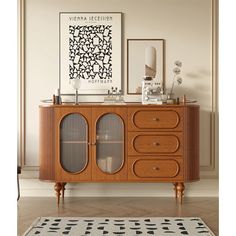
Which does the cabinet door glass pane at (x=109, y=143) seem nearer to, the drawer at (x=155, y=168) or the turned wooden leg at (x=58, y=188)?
the drawer at (x=155, y=168)

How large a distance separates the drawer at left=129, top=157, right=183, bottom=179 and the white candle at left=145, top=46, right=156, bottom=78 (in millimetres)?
734

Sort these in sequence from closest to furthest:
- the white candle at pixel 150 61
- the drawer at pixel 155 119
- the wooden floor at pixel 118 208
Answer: the wooden floor at pixel 118 208 < the drawer at pixel 155 119 < the white candle at pixel 150 61

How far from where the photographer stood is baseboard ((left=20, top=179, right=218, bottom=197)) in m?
3.68

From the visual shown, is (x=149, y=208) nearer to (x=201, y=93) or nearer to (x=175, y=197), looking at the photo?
(x=175, y=197)

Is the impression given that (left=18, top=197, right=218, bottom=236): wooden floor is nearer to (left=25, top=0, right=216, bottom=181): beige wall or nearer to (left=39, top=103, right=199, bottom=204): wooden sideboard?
(left=39, top=103, right=199, bottom=204): wooden sideboard

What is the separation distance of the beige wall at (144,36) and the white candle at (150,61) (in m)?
0.16

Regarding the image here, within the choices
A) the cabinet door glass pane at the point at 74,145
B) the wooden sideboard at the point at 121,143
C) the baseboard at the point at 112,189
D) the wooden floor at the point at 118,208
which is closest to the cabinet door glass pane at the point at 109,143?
the wooden sideboard at the point at 121,143

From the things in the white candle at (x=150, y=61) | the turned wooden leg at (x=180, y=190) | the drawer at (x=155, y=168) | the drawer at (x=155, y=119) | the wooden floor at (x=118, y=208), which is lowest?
the wooden floor at (x=118, y=208)

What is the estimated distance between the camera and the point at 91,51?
12.0 feet

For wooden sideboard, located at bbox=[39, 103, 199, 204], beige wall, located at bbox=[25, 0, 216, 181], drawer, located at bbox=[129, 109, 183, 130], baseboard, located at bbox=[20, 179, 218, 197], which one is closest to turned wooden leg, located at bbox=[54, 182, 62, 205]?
wooden sideboard, located at bbox=[39, 103, 199, 204]

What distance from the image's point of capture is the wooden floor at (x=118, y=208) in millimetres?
3016

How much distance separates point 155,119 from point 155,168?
0.36 m
